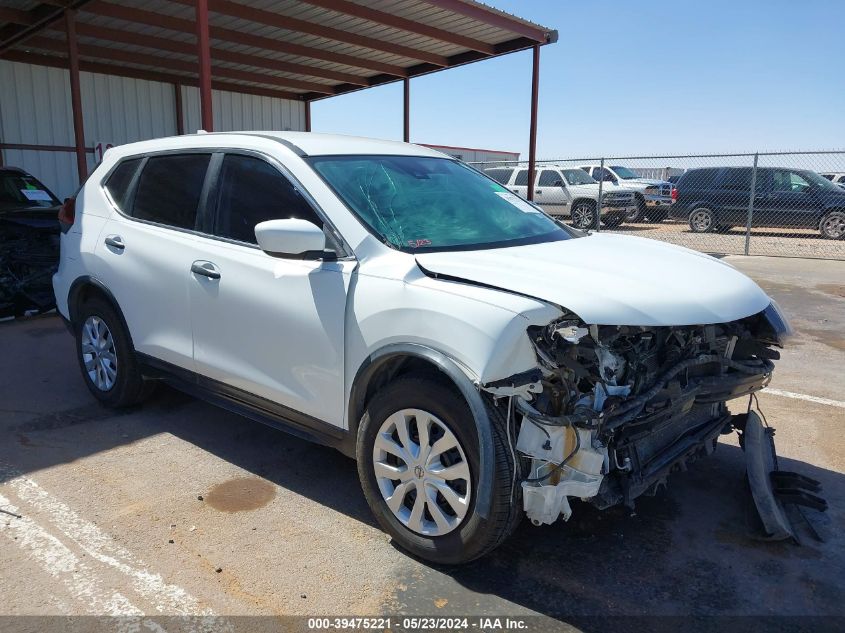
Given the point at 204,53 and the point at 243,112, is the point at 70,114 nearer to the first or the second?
the point at 243,112

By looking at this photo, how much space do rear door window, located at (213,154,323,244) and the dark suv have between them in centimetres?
1439

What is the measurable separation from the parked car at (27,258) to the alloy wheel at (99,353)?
3.50 metres

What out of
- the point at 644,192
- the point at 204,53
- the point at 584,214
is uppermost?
the point at 204,53

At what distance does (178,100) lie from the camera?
15.3m

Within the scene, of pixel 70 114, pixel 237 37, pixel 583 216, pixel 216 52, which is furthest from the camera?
pixel 583 216

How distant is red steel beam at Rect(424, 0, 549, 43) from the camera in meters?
9.61

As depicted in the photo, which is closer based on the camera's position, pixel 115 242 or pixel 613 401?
pixel 613 401

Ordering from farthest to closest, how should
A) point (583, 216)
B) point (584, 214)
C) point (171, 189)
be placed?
point (584, 214), point (583, 216), point (171, 189)

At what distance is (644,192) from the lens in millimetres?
18938

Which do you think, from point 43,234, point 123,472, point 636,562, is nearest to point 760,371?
point 636,562

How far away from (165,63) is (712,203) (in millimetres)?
13432

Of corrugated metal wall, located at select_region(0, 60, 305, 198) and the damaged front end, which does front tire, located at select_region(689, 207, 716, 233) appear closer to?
corrugated metal wall, located at select_region(0, 60, 305, 198)

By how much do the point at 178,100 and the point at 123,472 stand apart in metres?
13.5

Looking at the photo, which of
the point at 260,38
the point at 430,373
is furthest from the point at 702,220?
the point at 430,373
